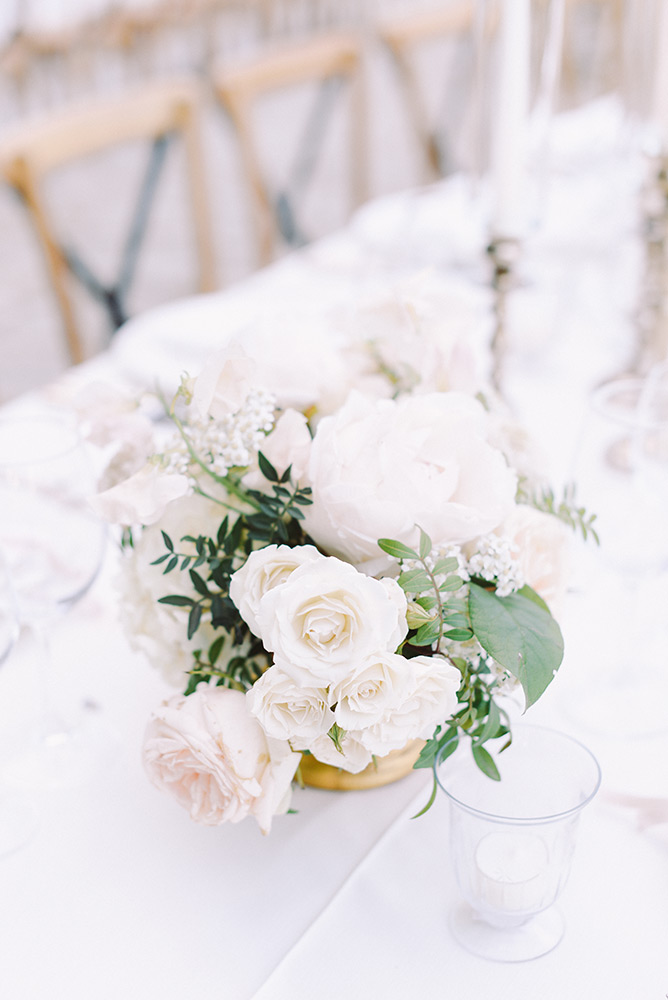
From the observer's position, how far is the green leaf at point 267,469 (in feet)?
1.77

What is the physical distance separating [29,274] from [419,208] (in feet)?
8.79

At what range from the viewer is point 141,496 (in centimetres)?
54

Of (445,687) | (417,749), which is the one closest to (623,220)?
(417,749)

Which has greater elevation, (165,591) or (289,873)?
(165,591)

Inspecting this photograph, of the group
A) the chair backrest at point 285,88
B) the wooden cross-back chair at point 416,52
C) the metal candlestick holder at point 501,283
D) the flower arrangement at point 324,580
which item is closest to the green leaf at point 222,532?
the flower arrangement at point 324,580

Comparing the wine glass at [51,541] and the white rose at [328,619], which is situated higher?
the white rose at [328,619]

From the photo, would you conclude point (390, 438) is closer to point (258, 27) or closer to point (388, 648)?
point (388, 648)

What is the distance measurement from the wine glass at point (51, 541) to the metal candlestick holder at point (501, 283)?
0.43 metres

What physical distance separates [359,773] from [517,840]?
0.43 feet

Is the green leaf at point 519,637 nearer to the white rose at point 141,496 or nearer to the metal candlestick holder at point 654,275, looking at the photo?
the white rose at point 141,496

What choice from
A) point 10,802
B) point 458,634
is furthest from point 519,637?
point 10,802

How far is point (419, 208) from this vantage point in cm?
162

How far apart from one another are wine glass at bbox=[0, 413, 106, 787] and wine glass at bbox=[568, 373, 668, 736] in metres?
0.36

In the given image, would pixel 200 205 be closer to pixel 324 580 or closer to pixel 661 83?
pixel 661 83
